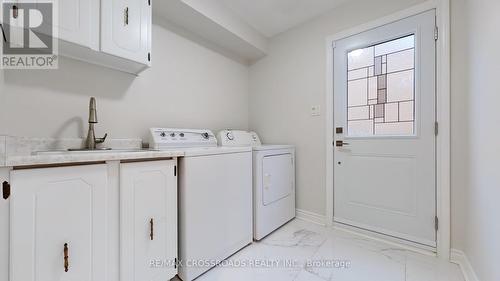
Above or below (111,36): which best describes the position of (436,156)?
below

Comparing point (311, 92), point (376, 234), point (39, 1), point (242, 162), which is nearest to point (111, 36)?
point (39, 1)

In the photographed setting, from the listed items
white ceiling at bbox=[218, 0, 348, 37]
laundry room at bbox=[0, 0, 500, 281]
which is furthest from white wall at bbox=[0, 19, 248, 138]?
white ceiling at bbox=[218, 0, 348, 37]

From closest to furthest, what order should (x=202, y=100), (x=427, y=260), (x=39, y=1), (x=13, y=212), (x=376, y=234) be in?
(x=13, y=212) → (x=39, y=1) → (x=427, y=260) → (x=376, y=234) → (x=202, y=100)

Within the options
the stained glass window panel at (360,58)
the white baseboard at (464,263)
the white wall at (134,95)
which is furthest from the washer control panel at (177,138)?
the white baseboard at (464,263)

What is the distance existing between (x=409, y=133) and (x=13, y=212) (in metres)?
2.58

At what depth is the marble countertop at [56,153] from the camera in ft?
2.60

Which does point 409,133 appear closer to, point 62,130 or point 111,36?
point 111,36

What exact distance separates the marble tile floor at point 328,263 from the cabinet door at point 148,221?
0.35 metres

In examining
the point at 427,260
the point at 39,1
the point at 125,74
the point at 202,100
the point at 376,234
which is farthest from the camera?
the point at 202,100

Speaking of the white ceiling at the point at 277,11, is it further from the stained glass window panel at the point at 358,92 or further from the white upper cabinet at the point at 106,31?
the white upper cabinet at the point at 106,31

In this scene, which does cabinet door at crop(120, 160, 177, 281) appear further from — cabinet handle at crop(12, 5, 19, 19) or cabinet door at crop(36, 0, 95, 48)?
cabinet handle at crop(12, 5, 19, 19)

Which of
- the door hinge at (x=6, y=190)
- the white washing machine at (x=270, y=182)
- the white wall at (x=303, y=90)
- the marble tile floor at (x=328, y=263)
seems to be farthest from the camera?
the white wall at (x=303, y=90)

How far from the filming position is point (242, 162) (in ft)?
5.89

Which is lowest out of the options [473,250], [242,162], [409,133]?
[473,250]
